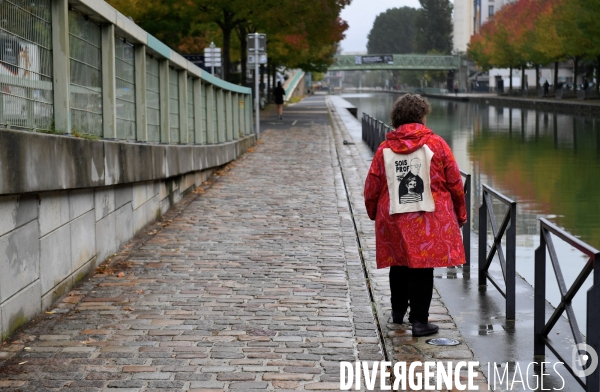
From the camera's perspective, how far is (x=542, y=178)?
64.7 feet

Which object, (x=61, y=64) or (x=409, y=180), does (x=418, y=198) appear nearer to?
(x=409, y=180)

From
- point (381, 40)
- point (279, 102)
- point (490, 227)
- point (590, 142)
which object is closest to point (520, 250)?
point (490, 227)

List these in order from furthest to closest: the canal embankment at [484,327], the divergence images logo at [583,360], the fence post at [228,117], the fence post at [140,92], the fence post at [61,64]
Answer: the fence post at [228,117] < the fence post at [140,92] < the fence post at [61,64] < the canal embankment at [484,327] < the divergence images logo at [583,360]

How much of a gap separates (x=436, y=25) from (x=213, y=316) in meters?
153

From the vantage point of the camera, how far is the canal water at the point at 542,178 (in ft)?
32.1

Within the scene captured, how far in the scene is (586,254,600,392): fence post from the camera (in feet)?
15.3

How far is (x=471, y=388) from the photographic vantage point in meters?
5.29

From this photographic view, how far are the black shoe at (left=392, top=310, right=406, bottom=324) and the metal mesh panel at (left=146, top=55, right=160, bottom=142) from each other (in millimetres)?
5691

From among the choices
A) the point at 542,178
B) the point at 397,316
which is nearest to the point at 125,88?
the point at 397,316

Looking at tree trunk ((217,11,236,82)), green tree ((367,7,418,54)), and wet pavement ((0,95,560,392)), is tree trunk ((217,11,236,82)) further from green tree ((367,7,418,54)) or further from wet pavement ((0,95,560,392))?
green tree ((367,7,418,54))

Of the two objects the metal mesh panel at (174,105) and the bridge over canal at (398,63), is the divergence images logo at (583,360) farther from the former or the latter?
the bridge over canal at (398,63)

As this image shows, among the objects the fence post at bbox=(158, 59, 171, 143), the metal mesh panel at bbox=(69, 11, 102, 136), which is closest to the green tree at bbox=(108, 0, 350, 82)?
the fence post at bbox=(158, 59, 171, 143)

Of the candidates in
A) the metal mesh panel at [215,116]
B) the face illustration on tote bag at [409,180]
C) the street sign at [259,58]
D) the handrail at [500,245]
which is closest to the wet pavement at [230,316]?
the handrail at [500,245]

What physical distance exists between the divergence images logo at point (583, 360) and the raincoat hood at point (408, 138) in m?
1.65
